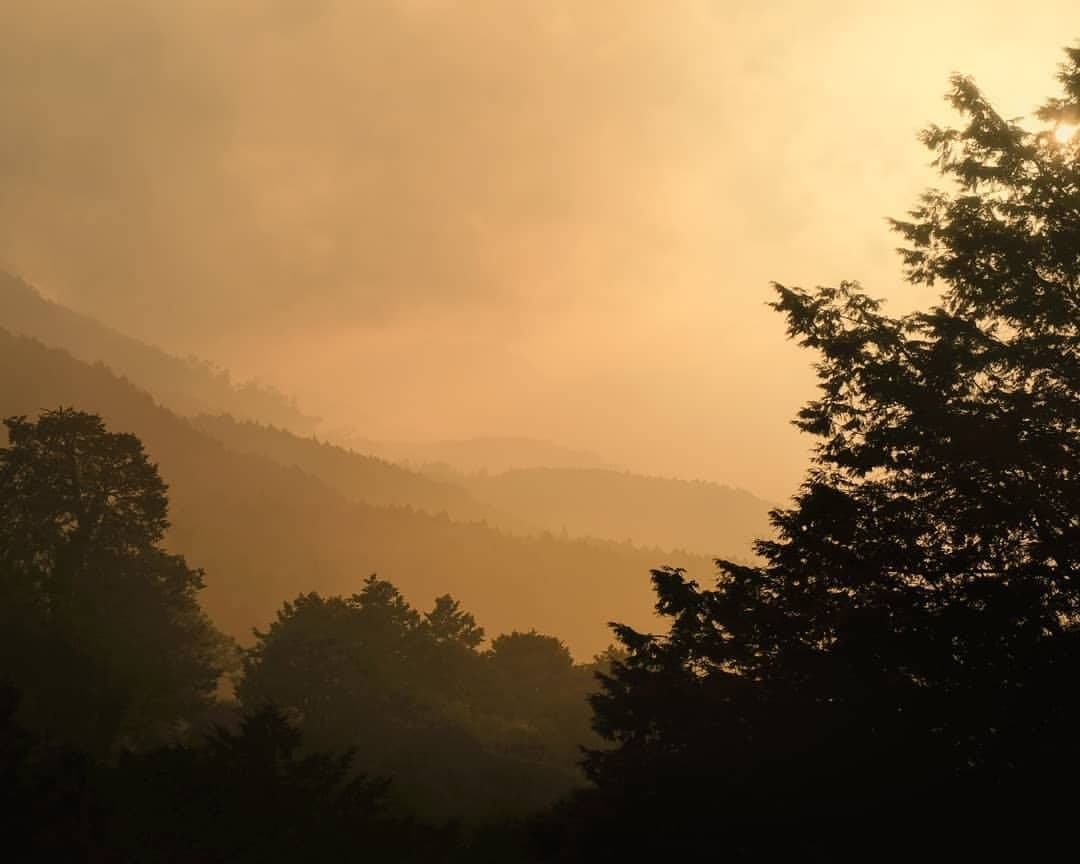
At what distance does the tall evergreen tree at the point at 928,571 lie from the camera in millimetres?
9938

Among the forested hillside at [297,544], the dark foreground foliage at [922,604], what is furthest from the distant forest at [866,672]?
the forested hillside at [297,544]

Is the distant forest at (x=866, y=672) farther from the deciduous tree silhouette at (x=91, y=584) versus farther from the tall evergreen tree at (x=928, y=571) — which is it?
the deciduous tree silhouette at (x=91, y=584)

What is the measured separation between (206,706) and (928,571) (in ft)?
123

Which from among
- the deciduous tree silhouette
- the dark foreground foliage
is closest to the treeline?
the deciduous tree silhouette

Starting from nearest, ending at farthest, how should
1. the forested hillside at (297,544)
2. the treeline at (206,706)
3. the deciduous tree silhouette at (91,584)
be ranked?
the treeline at (206,706)
the deciduous tree silhouette at (91,584)
the forested hillside at (297,544)

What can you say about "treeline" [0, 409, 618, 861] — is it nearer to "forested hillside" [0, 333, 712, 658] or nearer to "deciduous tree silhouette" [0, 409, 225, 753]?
"deciduous tree silhouette" [0, 409, 225, 753]

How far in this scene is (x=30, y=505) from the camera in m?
32.5

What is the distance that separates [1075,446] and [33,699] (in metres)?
33.5

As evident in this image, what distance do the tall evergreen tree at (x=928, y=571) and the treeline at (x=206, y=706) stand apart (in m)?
6.01

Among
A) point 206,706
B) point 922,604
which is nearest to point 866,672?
point 922,604

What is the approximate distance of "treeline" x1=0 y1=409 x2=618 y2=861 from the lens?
37.5 ft

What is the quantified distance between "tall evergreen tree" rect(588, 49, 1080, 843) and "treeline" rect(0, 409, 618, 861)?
601cm

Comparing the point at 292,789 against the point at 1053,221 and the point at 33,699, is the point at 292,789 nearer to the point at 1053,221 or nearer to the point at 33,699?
the point at 1053,221

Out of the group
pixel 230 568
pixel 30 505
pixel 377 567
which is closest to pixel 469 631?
pixel 30 505
